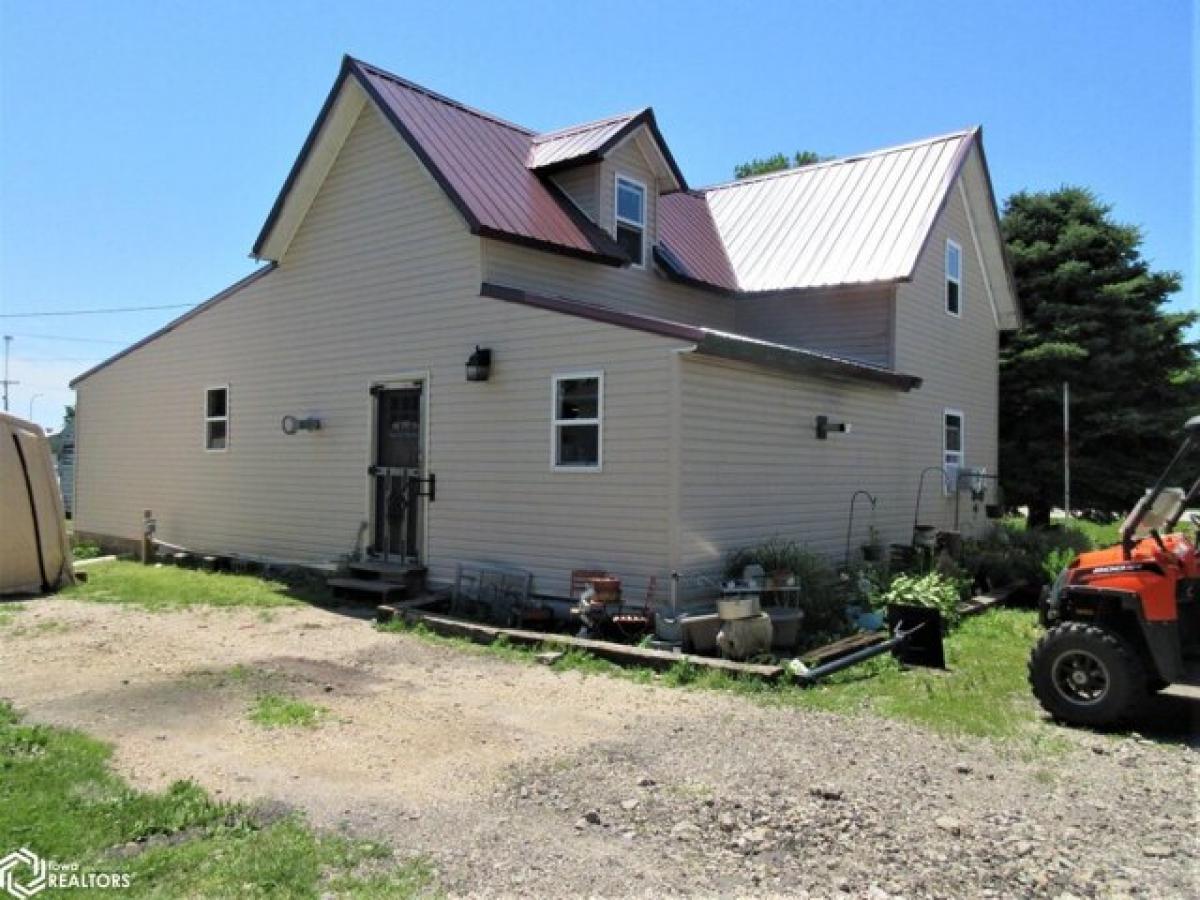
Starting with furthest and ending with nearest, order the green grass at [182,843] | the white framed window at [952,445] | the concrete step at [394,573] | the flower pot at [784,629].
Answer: the white framed window at [952,445] < the concrete step at [394,573] < the flower pot at [784,629] < the green grass at [182,843]

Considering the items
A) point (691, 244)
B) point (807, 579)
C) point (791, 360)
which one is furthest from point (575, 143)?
point (807, 579)

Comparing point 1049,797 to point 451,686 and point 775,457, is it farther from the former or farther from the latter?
point 775,457

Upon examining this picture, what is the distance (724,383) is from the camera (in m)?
10.2

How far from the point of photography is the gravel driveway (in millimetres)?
4109

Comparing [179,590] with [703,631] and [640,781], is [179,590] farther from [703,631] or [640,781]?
[640,781]

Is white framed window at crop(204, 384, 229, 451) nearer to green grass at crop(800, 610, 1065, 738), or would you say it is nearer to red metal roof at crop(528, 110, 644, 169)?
red metal roof at crop(528, 110, 644, 169)

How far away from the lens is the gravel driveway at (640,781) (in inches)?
162

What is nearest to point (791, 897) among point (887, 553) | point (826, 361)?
point (826, 361)

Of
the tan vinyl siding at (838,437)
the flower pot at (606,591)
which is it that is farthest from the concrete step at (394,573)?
the tan vinyl siding at (838,437)

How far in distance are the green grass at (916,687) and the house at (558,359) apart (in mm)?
1663

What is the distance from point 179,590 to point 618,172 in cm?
895

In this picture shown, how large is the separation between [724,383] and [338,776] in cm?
629

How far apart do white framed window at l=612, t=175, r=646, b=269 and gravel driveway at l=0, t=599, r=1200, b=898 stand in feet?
25.4

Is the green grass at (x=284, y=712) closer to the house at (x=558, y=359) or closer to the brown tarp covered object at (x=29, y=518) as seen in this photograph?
the house at (x=558, y=359)
